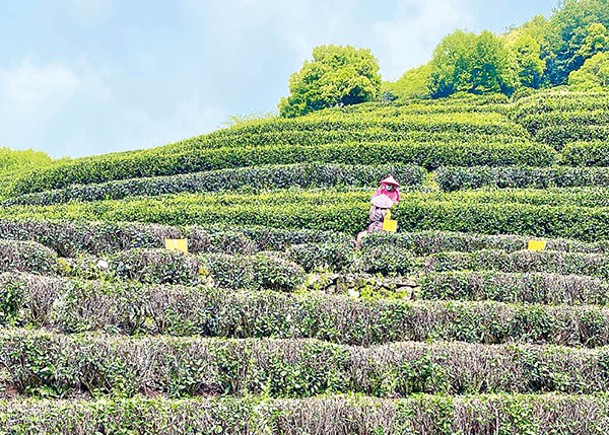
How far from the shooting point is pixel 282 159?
83.0 ft

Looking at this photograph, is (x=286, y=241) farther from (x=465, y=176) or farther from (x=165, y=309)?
(x=465, y=176)

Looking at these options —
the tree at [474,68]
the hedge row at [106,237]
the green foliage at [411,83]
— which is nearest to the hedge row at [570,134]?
the hedge row at [106,237]

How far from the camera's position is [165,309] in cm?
802

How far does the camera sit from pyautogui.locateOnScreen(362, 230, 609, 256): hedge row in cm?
1351

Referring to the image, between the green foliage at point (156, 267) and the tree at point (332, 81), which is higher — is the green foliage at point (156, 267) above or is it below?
below

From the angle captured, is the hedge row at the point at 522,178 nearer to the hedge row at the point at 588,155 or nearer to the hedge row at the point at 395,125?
the hedge row at the point at 588,155

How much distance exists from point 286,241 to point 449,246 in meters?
3.56

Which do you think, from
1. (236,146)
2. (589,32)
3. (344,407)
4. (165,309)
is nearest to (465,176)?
(236,146)

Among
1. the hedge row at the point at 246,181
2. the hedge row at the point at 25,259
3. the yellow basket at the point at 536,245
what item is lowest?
the yellow basket at the point at 536,245

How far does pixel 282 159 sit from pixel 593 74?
120 feet

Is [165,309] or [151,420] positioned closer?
[151,420]

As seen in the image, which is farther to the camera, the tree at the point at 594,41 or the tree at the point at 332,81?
the tree at the point at 594,41

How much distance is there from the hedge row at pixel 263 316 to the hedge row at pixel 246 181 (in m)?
14.1

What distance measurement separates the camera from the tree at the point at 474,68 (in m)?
52.8
